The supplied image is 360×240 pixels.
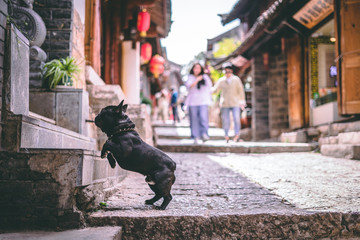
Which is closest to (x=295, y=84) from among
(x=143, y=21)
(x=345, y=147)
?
(x=143, y=21)

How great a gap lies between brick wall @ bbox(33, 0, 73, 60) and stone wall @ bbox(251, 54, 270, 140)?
33.1ft

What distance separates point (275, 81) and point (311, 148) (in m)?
5.76

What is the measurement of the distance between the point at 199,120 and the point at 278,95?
19.1 feet

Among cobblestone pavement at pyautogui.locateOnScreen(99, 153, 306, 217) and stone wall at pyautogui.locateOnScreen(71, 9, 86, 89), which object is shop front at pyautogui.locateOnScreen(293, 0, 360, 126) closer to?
cobblestone pavement at pyautogui.locateOnScreen(99, 153, 306, 217)

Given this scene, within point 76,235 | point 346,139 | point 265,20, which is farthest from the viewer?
point 265,20

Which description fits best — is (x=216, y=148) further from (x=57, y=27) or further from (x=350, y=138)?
(x=57, y=27)

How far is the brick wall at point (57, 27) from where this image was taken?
483 cm

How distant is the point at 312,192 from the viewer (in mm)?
3402

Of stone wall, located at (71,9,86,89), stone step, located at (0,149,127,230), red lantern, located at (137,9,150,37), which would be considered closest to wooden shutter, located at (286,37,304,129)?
red lantern, located at (137,9,150,37)

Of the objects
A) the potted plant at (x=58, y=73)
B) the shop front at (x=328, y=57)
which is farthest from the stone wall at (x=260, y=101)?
the potted plant at (x=58, y=73)

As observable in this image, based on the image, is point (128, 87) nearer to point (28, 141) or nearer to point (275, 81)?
point (275, 81)

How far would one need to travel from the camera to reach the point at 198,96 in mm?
8500

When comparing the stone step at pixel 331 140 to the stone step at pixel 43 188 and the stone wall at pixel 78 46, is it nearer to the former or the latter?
the stone wall at pixel 78 46

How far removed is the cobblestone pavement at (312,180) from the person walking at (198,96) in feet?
8.76
